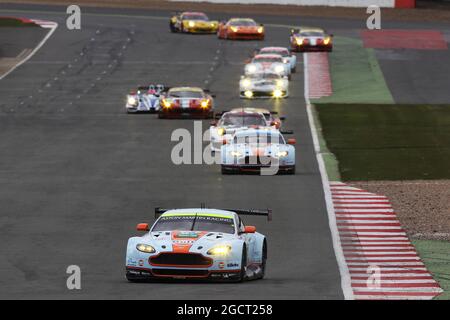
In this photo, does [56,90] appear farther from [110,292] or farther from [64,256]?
[110,292]

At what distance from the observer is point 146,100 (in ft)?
188

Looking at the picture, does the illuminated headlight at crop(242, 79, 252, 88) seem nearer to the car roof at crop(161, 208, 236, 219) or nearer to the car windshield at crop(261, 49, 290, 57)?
the car windshield at crop(261, 49, 290, 57)

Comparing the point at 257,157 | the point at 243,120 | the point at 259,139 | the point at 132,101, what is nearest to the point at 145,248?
the point at 257,157

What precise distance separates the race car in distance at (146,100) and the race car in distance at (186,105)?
147 cm

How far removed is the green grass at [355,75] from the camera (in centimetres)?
6378

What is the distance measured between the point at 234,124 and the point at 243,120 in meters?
0.59

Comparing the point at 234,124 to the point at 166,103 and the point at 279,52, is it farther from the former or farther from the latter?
the point at 279,52

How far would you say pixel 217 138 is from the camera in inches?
1758

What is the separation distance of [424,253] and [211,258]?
21.5ft

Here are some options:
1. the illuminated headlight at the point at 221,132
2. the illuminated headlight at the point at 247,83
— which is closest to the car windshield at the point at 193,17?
the illuminated headlight at the point at 247,83

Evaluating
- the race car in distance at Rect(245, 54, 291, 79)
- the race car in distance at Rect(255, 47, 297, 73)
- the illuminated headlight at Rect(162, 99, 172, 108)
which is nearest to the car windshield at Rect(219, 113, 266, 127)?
the illuminated headlight at Rect(162, 99, 172, 108)

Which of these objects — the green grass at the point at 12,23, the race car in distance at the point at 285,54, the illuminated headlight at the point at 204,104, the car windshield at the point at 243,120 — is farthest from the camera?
the green grass at the point at 12,23

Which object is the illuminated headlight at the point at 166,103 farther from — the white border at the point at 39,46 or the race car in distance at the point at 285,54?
the white border at the point at 39,46
